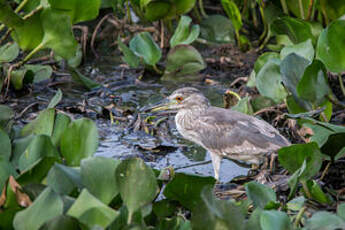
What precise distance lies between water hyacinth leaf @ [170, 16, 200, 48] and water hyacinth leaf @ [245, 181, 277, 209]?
12.3 ft

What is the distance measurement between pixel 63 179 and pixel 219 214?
2.93 ft

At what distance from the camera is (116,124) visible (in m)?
6.29

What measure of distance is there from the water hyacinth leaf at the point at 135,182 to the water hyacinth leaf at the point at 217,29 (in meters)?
4.96

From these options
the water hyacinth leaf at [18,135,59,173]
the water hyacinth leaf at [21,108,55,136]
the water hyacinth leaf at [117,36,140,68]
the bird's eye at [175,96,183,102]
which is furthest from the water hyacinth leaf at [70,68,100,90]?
the water hyacinth leaf at [18,135,59,173]

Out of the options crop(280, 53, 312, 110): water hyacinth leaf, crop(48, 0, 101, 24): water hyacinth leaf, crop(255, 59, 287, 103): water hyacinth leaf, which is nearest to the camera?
crop(280, 53, 312, 110): water hyacinth leaf

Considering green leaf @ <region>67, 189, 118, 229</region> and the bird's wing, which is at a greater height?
green leaf @ <region>67, 189, 118, 229</region>

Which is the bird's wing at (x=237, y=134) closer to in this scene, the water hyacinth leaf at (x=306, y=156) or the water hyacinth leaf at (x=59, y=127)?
the water hyacinth leaf at (x=306, y=156)

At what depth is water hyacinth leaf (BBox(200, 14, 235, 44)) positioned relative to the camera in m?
8.22

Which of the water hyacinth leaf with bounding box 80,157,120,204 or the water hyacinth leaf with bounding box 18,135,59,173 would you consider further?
the water hyacinth leaf with bounding box 18,135,59,173

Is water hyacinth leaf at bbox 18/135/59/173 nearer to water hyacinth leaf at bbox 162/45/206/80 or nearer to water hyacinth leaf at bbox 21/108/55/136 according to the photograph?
water hyacinth leaf at bbox 21/108/55/136

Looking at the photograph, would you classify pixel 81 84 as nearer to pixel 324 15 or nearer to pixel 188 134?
pixel 188 134

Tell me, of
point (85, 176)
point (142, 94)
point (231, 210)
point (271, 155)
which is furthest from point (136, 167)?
point (142, 94)

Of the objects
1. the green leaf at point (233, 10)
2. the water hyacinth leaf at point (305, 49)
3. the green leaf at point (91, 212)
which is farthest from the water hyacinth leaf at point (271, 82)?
the green leaf at point (91, 212)

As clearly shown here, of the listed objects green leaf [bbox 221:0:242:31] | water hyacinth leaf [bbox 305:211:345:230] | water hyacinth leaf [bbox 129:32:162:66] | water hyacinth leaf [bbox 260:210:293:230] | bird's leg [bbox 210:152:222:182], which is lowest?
bird's leg [bbox 210:152:222:182]
